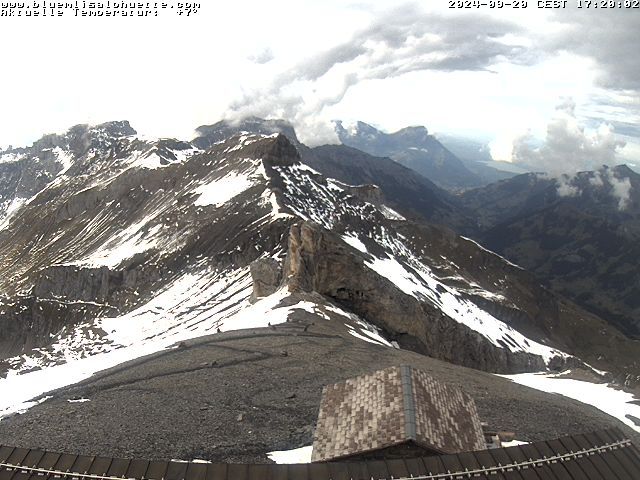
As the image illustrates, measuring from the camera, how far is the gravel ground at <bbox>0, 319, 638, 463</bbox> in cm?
2267

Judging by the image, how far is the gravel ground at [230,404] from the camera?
22.7 meters

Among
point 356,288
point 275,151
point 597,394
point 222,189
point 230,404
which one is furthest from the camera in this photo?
point 275,151

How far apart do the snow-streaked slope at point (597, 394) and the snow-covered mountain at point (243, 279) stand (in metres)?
18.0

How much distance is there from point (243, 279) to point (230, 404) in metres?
59.0

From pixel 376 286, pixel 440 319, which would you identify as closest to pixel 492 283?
pixel 440 319

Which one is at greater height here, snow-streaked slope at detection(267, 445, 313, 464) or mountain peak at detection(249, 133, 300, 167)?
snow-streaked slope at detection(267, 445, 313, 464)

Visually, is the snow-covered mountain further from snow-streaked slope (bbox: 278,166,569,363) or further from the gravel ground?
the gravel ground

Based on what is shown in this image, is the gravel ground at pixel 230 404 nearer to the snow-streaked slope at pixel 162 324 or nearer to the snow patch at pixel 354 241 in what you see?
the snow-streaked slope at pixel 162 324

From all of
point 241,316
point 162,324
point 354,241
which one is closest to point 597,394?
point 241,316

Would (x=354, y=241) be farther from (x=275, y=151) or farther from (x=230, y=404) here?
(x=230, y=404)

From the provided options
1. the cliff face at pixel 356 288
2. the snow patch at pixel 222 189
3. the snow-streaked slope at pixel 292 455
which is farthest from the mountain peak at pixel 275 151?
the snow-streaked slope at pixel 292 455

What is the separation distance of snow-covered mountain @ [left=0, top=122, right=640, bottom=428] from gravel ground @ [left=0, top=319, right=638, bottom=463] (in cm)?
702

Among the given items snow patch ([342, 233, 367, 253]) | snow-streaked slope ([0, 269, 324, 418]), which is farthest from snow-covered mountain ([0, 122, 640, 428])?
snow patch ([342, 233, 367, 253])

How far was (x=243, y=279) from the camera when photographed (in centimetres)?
8525
